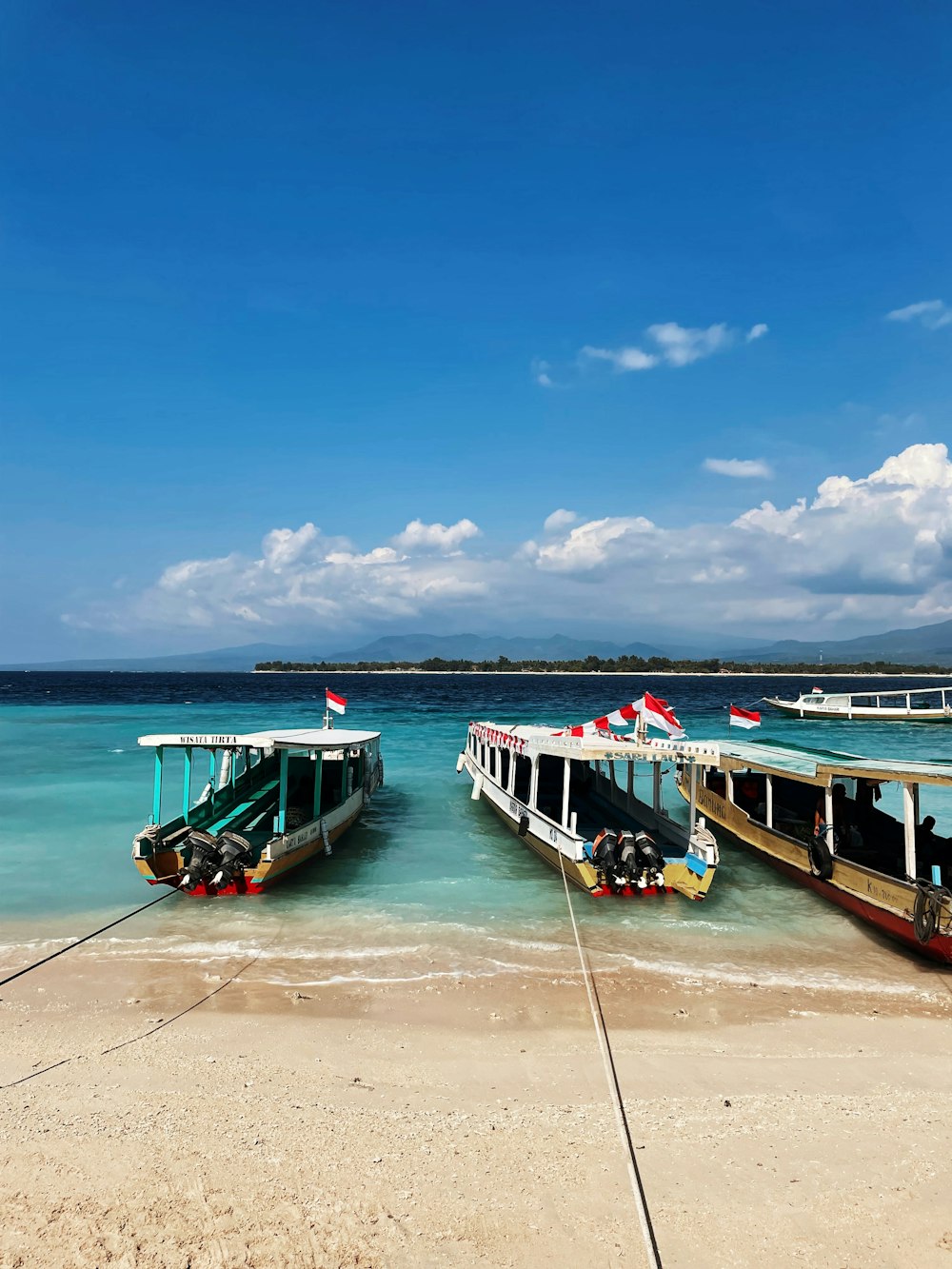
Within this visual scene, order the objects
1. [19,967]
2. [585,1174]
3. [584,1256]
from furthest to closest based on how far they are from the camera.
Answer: [19,967], [585,1174], [584,1256]

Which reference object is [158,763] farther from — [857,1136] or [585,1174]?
[857,1136]

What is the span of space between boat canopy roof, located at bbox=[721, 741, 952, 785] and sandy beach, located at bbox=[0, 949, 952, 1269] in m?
3.51

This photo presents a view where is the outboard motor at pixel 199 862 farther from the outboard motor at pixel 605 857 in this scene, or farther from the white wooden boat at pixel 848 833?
the white wooden boat at pixel 848 833

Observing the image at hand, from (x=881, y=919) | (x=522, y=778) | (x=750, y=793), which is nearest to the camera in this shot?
(x=881, y=919)

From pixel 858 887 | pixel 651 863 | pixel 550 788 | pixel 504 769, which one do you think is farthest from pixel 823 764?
pixel 504 769

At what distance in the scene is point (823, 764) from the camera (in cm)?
1493

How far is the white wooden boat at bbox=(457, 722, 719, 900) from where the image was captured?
47.4 feet

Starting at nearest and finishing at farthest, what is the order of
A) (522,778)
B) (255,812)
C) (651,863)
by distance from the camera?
(651,863)
(255,812)
(522,778)

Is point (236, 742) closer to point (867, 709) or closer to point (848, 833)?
point (848, 833)

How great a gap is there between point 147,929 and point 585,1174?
9.85 metres

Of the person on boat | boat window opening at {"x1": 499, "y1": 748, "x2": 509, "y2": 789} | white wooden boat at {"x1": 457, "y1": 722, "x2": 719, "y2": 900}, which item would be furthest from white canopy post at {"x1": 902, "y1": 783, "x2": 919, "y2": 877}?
boat window opening at {"x1": 499, "y1": 748, "x2": 509, "y2": 789}

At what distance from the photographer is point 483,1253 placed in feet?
19.1

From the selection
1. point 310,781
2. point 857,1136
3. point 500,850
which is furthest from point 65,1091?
point 310,781

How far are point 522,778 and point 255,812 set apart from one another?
934 centimetres
